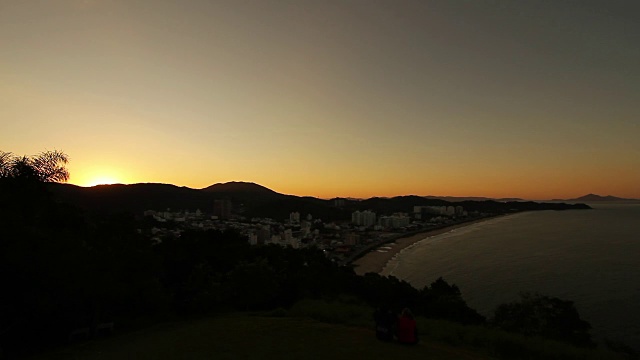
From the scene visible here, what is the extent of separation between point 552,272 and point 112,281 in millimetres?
49800

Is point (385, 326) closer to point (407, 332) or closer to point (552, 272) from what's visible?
point (407, 332)

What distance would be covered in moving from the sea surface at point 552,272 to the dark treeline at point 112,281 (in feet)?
34.9

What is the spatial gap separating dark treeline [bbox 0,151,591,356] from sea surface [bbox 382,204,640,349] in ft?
34.9

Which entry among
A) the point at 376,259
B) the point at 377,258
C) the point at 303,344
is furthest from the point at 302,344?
the point at 377,258

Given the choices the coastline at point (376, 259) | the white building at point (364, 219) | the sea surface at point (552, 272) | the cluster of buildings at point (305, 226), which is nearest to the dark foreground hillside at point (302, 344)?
the sea surface at point (552, 272)

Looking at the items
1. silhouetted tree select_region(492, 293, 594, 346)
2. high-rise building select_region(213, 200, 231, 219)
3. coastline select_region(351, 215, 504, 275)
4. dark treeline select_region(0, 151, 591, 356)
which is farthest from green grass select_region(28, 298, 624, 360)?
high-rise building select_region(213, 200, 231, 219)

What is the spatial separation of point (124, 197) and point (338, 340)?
114 metres

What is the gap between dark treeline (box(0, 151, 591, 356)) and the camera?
10.4m

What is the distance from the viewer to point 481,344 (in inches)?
391

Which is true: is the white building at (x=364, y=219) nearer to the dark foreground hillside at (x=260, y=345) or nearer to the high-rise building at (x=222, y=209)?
the high-rise building at (x=222, y=209)

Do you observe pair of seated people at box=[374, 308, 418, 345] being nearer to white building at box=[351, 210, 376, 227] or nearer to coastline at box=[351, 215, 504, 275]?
coastline at box=[351, 215, 504, 275]

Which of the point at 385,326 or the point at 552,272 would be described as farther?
the point at 552,272

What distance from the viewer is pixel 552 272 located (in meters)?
45.8

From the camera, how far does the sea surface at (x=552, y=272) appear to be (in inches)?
1206
